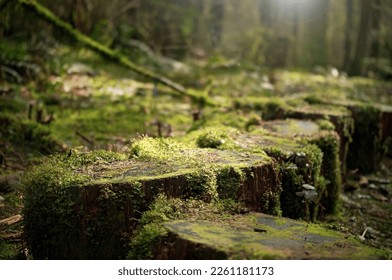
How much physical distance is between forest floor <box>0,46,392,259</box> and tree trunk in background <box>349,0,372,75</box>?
12.7 feet

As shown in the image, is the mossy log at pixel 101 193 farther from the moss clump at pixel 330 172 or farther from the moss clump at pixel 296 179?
the moss clump at pixel 330 172

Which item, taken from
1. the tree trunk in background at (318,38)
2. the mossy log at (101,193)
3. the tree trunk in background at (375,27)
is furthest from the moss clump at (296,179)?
the tree trunk in background at (318,38)

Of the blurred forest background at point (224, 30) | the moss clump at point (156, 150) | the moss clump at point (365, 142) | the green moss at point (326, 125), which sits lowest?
the moss clump at point (365, 142)

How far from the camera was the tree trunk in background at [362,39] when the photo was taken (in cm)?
1570

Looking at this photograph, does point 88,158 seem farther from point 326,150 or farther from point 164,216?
point 326,150

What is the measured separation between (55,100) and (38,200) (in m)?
5.51

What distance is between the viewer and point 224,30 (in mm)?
19562

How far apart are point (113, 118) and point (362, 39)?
10.8m

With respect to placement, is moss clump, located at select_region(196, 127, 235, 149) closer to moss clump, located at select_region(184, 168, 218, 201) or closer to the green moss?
moss clump, located at select_region(184, 168, 218, 201)

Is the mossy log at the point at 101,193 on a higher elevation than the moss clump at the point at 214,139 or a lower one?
lower

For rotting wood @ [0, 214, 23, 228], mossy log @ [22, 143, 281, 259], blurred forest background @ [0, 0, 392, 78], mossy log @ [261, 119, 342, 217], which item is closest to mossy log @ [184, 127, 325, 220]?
mossy log @ [261, 119, 342, 217]
